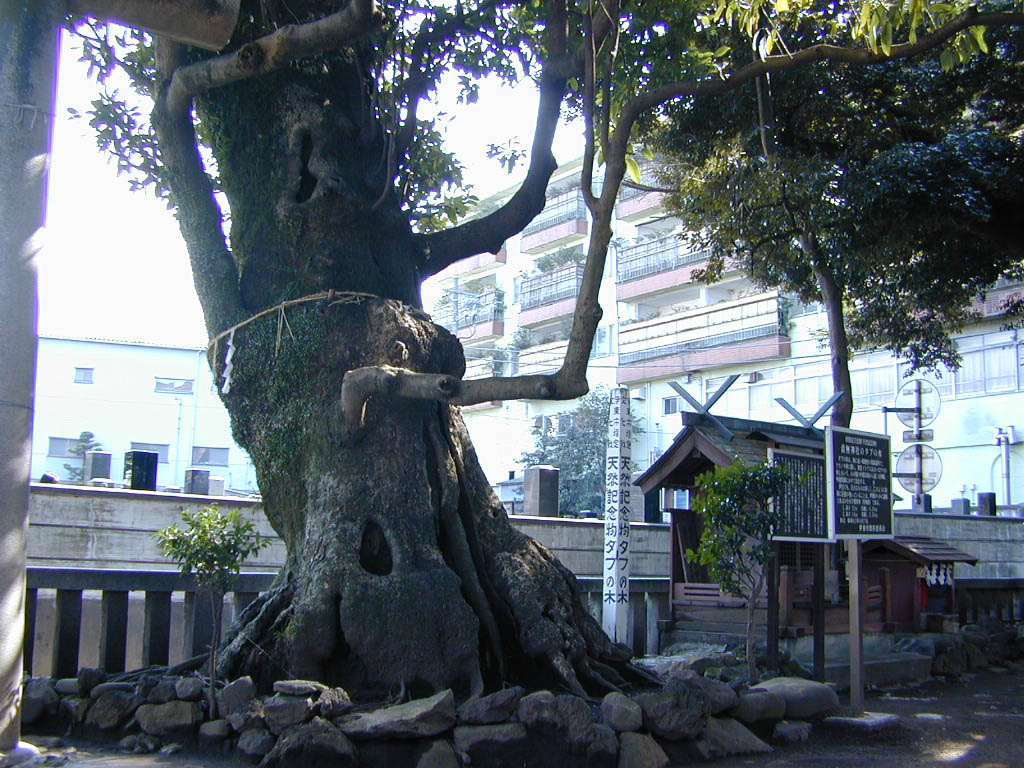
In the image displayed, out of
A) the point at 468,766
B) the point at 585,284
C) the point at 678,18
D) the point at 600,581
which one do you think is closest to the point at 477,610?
the point at 468,766

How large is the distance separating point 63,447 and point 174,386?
4.47m

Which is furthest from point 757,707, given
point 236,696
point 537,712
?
point 236,696

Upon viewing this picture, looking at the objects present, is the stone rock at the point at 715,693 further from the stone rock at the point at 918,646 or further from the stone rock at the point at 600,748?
the stone rock at the point at 918,646

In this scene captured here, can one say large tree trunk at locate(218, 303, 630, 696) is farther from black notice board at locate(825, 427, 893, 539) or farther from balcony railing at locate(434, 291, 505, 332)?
balcony railing at locate(434, 291, 505, 332)

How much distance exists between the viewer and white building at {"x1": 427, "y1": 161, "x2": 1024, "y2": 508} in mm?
28047

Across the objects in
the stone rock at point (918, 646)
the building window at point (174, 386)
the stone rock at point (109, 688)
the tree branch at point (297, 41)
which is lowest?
the stone rock at point (918, 646)

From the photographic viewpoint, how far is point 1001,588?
58.5 ft

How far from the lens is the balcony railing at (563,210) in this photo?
4109 centimetres

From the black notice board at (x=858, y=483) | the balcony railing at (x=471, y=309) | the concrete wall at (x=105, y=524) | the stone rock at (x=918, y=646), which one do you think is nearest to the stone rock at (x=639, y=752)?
the black notice board at (x=858, y=483)

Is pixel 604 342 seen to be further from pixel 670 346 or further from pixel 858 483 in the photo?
pixel 858 483

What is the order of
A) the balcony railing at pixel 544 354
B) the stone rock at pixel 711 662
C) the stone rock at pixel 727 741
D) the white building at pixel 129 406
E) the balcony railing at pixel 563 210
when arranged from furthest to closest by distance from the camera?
the balcony railing at pixel 563 210, the balcony railing at pixel 544 354, the white building at pixel 129 406, the stone rock at pixel 711 662, the stone rock at pixel 727 741

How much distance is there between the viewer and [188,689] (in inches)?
262

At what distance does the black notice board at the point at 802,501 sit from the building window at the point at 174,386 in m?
31.2

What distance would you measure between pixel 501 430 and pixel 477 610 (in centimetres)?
3665
